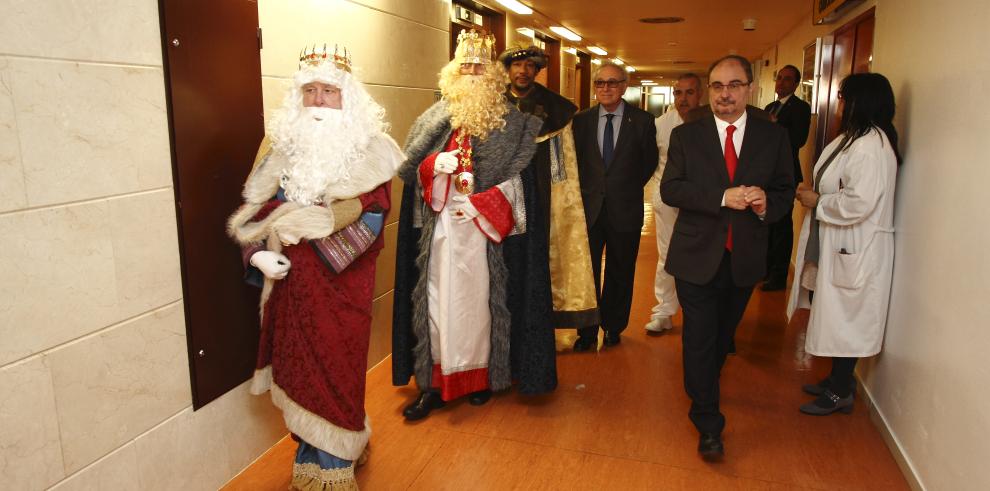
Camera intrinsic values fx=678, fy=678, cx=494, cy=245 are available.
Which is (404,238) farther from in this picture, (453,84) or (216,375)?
(216,375)

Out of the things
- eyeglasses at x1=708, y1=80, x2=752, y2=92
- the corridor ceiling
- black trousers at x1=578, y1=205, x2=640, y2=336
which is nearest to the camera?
eyeglasses at x1=708, y1=80, x2=752, y2=92

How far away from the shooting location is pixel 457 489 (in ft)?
8.45

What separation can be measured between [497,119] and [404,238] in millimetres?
690

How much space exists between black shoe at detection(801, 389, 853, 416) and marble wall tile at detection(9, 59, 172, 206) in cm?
291

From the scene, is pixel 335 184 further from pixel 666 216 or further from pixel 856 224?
pixel 666 216

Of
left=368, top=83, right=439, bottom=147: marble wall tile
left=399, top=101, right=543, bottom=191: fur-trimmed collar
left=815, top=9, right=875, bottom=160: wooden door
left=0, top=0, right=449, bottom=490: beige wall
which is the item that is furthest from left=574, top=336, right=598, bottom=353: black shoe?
left=0, top=0, right=449, bottom=490: beige wall

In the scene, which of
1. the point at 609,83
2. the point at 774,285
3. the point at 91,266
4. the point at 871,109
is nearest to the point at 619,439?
the point at 871,109

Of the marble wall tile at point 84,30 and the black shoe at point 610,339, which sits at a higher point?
the marble wall tile at point 84,30

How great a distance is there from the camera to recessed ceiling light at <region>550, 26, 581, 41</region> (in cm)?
868

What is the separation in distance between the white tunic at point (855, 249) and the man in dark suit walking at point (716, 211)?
303mm

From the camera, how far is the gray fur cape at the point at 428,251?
3.00 metres

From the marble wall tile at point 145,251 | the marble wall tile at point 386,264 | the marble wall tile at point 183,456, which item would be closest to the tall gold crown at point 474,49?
the marble wall tile at point 386,264

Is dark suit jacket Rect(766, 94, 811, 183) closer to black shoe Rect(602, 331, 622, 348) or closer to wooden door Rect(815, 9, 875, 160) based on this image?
wooden door Rect(815, 9, 875, 160)

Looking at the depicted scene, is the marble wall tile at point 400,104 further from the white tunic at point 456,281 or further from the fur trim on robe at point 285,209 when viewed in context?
the fur trim on robe at point 285,209
